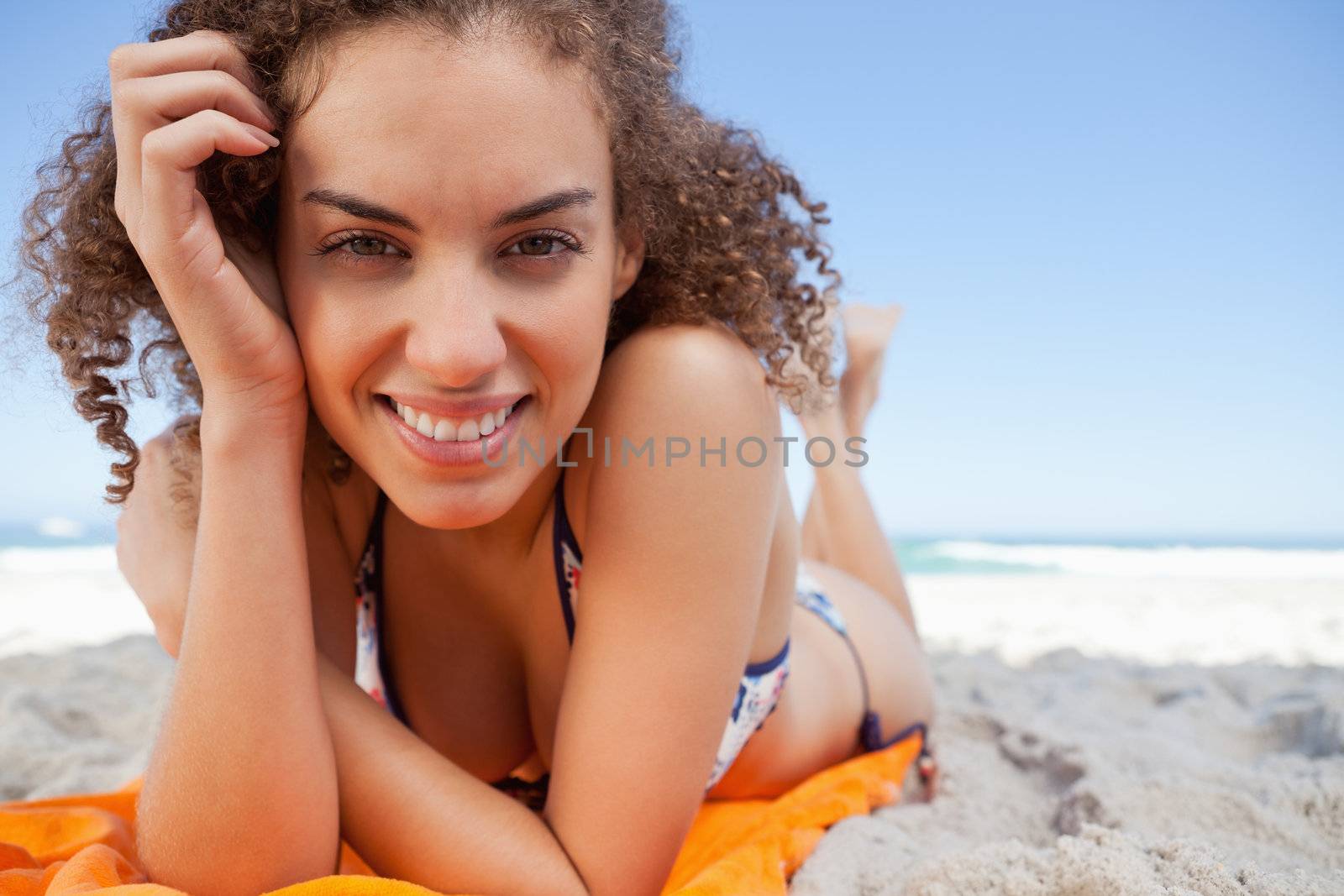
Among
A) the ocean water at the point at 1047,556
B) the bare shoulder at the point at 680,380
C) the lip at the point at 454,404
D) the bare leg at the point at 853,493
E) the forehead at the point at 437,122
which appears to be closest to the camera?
the forehead at the point at 437,122

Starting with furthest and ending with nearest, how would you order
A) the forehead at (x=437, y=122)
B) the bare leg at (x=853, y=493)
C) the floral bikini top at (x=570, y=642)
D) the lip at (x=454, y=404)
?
the bare leg at (x=853, y=493)
the floral bikini top at (x=570, y=642)
the lip at (x=454, y=404)
the forehead at (x=437, y=122)

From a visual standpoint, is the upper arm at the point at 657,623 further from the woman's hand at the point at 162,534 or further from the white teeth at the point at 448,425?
the woman's hand at the point at 162,534

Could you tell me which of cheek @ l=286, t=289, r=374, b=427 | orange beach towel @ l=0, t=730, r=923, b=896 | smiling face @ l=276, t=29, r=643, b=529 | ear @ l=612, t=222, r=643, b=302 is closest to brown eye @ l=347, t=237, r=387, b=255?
smiling face @ l=276, t=29, r=643, b=529

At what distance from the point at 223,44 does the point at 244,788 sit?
1.34 m

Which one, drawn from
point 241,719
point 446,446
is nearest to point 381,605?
point 241,719

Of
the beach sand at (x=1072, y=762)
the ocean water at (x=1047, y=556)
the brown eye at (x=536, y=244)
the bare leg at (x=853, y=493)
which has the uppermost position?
the brown eye at (x=536, y=244)

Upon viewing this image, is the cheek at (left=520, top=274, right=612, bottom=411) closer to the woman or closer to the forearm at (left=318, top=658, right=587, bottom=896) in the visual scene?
the woman

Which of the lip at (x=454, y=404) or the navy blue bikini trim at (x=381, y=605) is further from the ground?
the lip at (x=454, y=404)

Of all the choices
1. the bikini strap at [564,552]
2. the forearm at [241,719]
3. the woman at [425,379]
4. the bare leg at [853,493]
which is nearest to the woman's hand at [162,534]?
the woman at [425,379]

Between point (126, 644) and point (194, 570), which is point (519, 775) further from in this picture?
point (126, 644)

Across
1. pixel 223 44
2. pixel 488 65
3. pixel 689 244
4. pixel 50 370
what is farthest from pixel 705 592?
pixel 50 370

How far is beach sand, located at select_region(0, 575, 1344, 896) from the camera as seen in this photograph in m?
1.75

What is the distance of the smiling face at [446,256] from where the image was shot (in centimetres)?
150

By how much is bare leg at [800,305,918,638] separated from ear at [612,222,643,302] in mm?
2238
